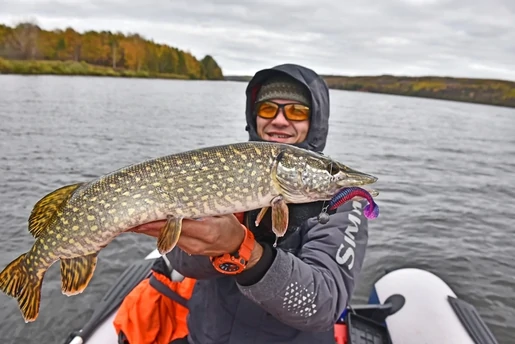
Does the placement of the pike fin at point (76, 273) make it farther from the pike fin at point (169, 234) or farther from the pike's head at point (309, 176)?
the pike's head at point (309, 176)

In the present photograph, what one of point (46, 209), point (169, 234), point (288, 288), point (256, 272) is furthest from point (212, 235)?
point (46, 209)

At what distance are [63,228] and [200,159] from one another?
0.72 metres

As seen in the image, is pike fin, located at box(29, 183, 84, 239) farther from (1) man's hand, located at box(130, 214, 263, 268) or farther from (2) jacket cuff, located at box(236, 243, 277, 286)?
(2) jacket cuff, located at box(236, 243, 277, 286)

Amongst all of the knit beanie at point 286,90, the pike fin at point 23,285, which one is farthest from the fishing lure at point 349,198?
the pike fin at point 23,285

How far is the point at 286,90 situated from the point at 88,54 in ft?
273

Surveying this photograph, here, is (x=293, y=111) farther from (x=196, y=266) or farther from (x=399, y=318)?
(x=399, y=318)

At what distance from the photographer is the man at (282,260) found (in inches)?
78.0

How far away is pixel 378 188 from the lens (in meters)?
10.8

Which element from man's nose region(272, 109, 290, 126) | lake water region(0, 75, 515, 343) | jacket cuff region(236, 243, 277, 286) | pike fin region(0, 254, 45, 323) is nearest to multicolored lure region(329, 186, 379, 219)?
jacket cuff region(236, 243, 277, 286)

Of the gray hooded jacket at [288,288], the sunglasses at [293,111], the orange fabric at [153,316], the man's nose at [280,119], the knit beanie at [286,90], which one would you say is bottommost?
the orange fabric at [153,316]

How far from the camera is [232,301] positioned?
2.41 m

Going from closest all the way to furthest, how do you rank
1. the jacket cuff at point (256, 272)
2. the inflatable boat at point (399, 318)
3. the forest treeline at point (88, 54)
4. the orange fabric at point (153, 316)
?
1. the jacket cuff at point (256, 272)
2. the orange fabric at point (153, 316)
3. the inflatable boat at point (399, 318)
4. the forest treeline at point (88, 54)

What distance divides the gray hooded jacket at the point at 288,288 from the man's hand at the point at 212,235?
180 mm

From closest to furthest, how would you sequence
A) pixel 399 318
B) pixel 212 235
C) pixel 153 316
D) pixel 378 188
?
pixel 212 235, pixel 153 316, pixel 399 318, pixel 378 188
